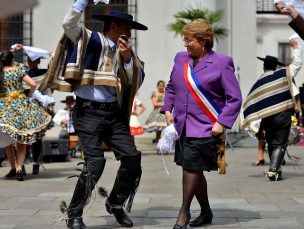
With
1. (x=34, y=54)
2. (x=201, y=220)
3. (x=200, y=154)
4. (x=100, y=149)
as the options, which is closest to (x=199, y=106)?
(x=200, y=154)

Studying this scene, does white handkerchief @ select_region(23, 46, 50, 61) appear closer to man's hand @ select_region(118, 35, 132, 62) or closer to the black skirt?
man's hand @ select_region(118, 35, 132, 62)

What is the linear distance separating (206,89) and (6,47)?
1424cm

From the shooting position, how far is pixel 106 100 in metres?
6.81

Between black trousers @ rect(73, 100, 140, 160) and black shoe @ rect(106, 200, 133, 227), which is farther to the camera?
black shoe @ rect(106, 200, 133, 227)

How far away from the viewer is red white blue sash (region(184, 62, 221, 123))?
6.74m

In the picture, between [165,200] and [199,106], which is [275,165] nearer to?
[165,200]

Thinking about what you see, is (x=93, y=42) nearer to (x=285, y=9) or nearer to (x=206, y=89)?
(x=206, y=89)

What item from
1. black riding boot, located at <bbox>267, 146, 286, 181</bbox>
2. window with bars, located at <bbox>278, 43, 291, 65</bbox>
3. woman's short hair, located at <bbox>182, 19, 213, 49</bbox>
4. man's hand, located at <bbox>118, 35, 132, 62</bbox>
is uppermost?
woman's short hair, located at <bbox>182, 19, 213, 49</bbox>

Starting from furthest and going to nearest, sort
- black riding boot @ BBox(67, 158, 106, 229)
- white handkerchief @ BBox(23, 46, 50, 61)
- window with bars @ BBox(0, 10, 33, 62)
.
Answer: window with bars @ BBox(0, 10, 33, 62)
white handkerchief @ BBox(23, 46, 50, 61)
black riding boot @ BBox(67, 158, 106, 229)

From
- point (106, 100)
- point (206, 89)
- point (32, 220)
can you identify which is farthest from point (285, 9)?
point (32, 220)

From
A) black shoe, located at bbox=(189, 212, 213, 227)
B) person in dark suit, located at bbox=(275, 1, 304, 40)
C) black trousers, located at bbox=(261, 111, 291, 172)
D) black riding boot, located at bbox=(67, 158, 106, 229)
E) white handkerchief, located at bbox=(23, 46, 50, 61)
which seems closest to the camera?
person in dark suit, located at bbox=(275, 1, 304, 40)

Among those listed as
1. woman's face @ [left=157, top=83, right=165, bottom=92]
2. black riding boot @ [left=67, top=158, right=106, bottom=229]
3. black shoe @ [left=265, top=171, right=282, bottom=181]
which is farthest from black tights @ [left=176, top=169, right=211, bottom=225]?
woman's face @ [left=157, top=83, right=165, bottom=92]

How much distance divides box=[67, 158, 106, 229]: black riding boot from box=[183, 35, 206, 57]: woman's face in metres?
1.15

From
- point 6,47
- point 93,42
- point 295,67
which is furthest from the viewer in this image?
point 6,47
